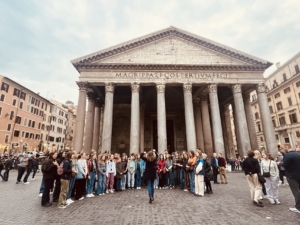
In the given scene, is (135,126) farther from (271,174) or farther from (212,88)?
(271,174)

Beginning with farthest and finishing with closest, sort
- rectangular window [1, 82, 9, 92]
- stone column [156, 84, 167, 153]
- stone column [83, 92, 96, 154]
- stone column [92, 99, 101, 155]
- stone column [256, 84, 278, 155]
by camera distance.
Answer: rectangular window [1, 82, 9, 92], stone column [92, 99, 101, 155], stone column [83, 92, 96, 154], stone column [256, 84, 278, 155], stone column [156, 84, 167, 153]

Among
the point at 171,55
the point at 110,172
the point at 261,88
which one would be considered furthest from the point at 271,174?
the point at 171,55

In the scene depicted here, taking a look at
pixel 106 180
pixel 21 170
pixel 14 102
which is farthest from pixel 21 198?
pixel 14 102

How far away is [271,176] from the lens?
19.4 feet

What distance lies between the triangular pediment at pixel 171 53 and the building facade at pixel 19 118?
74.2ft

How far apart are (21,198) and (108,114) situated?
31.8ft

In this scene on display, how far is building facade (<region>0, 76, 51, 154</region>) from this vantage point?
2989cm

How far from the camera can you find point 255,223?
4.16 m

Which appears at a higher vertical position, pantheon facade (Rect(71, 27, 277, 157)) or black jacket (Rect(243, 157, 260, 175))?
pantheon facade (Rect(71, 27, 277, 157))

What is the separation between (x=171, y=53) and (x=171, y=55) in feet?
0.81

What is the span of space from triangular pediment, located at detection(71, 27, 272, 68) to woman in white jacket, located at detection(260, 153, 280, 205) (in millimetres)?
12834

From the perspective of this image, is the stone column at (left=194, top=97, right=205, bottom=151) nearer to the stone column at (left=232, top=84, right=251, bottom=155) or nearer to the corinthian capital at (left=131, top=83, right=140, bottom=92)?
the stone column at (left=232, top=84, right=251, bottom=155)

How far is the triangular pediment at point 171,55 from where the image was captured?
57.4 ft

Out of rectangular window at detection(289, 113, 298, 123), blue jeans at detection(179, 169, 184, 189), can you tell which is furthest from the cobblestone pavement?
rectangular window at detection(289, 113, 298, 123)
